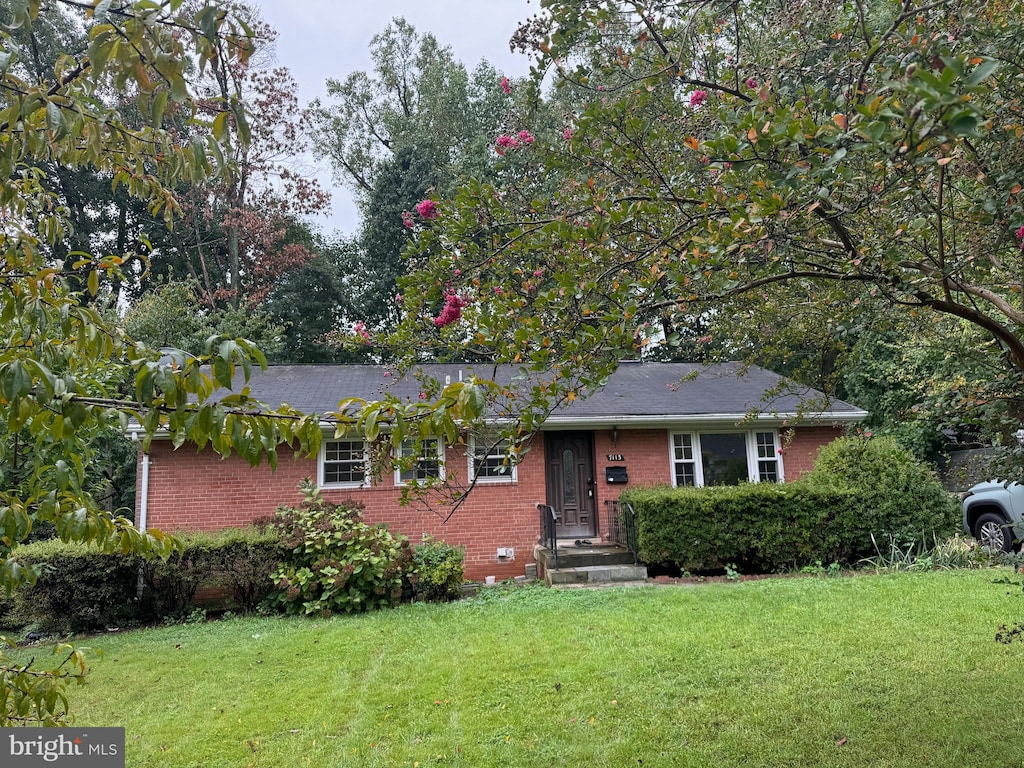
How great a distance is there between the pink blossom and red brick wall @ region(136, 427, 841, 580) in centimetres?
693

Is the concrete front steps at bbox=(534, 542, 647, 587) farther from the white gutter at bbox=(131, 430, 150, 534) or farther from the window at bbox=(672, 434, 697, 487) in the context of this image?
the white gutter at bbox=(131, 430, 150, 534)

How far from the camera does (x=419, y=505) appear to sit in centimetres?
1138

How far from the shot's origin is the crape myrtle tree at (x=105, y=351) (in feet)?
5.50

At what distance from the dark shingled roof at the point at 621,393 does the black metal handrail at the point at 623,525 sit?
1669 mm

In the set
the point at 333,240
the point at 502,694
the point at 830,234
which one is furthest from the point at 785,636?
the point at 333,240

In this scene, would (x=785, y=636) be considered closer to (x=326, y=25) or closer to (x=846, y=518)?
(x=846, y=518)

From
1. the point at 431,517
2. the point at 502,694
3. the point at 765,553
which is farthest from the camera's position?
the point at 431,517

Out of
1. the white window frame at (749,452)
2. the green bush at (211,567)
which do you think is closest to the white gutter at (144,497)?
the green bush at (211,567)

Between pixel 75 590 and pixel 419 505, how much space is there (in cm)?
510

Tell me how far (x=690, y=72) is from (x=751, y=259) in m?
2.13

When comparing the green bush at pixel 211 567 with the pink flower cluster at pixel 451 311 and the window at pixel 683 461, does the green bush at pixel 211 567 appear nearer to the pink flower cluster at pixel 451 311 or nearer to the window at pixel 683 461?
the pink flower cluster at pixel 451 311

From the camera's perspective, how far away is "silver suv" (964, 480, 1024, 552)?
1037cm

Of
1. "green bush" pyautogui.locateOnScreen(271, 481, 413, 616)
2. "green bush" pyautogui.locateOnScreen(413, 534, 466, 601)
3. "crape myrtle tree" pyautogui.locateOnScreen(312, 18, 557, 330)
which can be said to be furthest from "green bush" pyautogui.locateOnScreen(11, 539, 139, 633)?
"crape myrtle tree" pyautogui.locateOnScreen(312, 18, 557, 330)

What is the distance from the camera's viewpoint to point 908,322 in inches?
176
